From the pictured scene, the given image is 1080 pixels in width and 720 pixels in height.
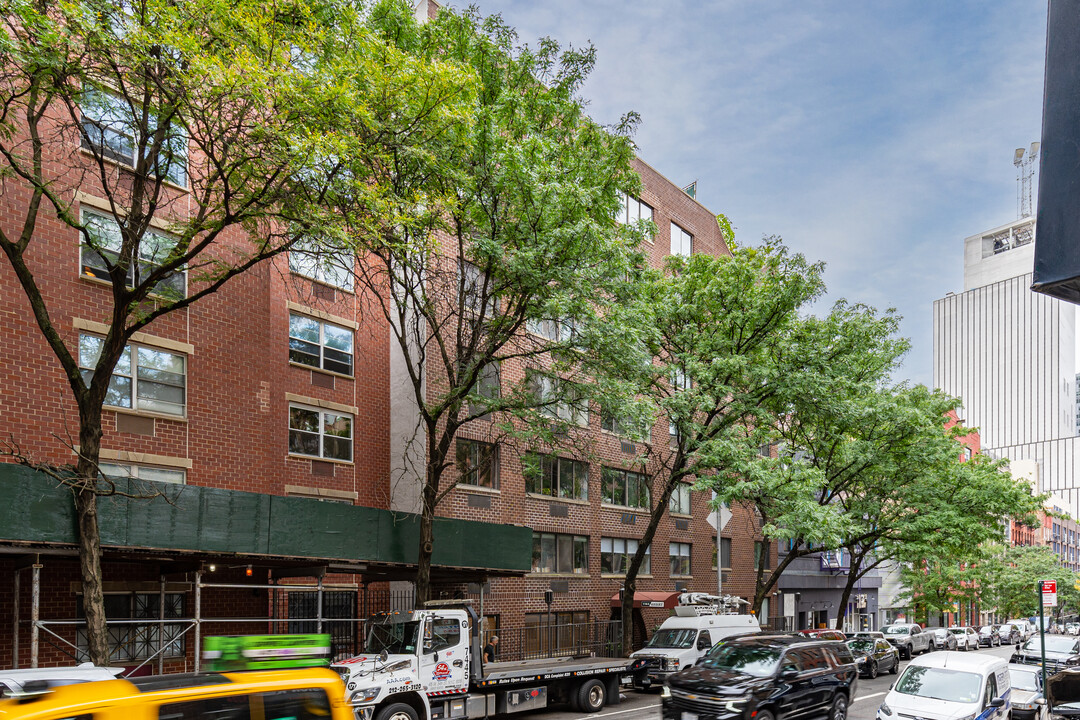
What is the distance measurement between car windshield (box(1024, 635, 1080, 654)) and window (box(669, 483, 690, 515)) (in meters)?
13.8

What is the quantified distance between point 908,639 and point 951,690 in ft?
90.0

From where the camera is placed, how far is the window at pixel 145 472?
60.3 ft

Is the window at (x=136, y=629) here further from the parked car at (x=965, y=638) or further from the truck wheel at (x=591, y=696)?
the parked car at (x=965, y=638)

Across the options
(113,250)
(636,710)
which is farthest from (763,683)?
(113,250)

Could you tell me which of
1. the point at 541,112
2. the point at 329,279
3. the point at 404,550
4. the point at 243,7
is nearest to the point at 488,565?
the point at 404,550

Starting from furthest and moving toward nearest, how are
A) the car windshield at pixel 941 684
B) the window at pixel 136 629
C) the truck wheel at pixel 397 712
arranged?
the window at pixel 136 629, the car windshield at pixel 941 684, the truck wheel at pixel 397 712

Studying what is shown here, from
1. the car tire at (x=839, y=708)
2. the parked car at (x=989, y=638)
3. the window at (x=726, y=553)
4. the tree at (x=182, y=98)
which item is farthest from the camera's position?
the parked car at (x=989, y=638)

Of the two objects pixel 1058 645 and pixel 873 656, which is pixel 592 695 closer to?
pixel 873 656

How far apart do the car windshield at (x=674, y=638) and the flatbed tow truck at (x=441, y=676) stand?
467 centimetres

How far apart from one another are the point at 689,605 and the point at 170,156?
1907 cm

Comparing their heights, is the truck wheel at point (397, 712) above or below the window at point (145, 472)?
below

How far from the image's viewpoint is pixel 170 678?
300 inches

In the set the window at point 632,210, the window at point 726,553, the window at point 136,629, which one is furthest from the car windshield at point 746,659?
the window at point 726,553

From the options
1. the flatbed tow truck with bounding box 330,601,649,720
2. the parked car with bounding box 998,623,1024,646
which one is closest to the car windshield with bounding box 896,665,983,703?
the flatbed tow truck with bounding box 330,601,649,720
